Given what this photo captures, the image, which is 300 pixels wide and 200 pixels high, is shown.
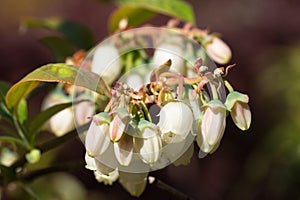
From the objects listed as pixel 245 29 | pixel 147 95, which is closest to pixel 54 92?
pixel 147 95

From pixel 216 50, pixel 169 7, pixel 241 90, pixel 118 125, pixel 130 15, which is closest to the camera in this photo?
pixel 118 125

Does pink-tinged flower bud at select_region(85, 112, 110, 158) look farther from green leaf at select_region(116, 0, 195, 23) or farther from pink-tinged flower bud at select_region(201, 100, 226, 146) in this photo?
green leaf at select_region(116, 0, 195, 23)

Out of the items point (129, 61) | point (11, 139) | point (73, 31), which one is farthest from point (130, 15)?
point (11, 139)

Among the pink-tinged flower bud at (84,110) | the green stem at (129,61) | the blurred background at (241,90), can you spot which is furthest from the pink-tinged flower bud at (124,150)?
the blurred background at (241,90)

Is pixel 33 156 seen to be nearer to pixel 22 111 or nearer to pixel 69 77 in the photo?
pixel 22 111

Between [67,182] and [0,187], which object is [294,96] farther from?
[0,187]

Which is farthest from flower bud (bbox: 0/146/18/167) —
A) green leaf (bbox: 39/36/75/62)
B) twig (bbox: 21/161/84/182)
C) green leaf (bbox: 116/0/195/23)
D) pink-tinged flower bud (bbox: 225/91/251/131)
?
pink-tinged flower bud (bbox: 225/91/251/131)
